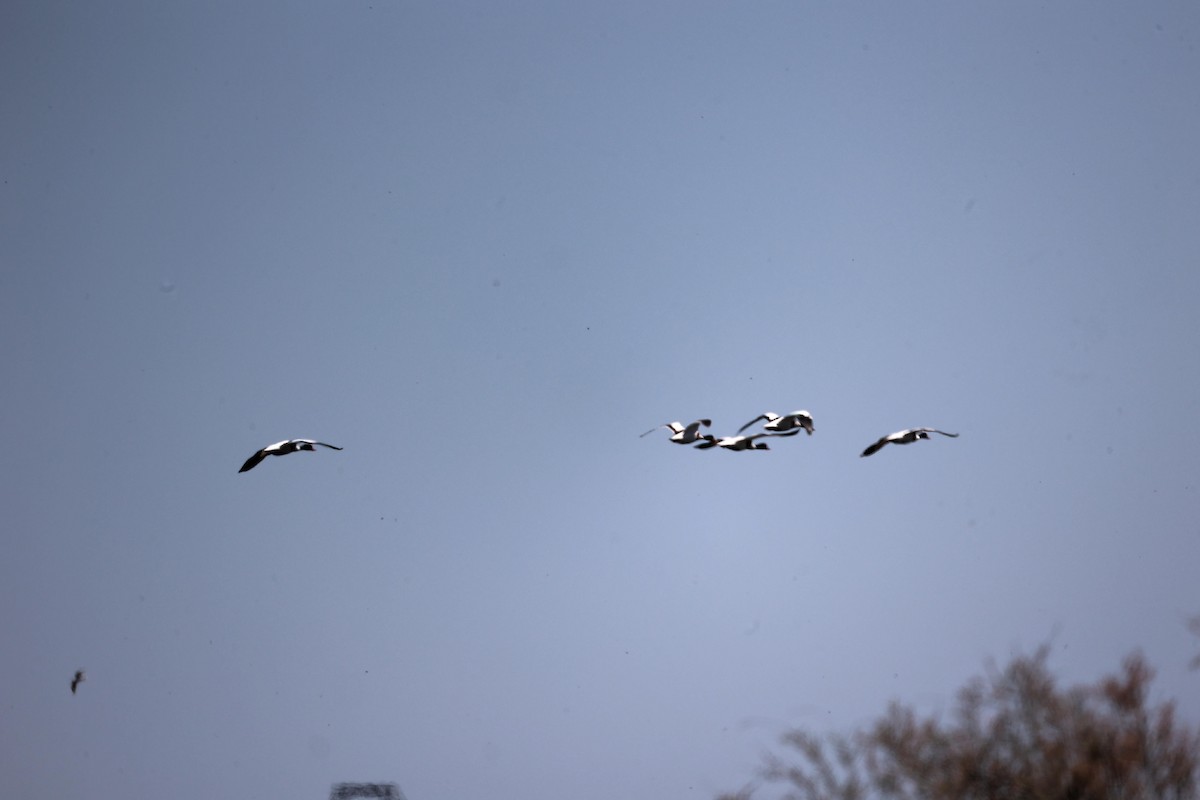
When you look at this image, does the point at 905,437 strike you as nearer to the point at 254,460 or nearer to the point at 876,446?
the point at 876,446

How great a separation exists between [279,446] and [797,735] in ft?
72.3

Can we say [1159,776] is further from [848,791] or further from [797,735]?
[797,735]

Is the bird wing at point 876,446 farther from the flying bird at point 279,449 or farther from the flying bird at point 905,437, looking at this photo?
the flying bird at point 279,449

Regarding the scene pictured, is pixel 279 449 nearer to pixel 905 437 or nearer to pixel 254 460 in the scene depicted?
pixel 254 460

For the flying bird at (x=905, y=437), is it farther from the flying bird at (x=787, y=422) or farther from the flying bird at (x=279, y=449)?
the flying bird at (x=279, y=449)

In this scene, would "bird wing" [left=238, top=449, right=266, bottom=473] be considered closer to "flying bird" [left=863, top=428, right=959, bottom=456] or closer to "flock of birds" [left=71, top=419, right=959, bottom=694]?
"flock of birds" [left=71, top=419, right=959, bottom=694]

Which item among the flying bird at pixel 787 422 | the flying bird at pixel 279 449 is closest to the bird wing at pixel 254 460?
the flying bird at pixel 279 449

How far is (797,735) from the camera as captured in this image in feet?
117

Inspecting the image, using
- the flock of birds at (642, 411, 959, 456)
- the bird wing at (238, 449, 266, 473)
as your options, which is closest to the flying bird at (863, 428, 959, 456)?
the flock of birds at (642, 411, 959, 456)

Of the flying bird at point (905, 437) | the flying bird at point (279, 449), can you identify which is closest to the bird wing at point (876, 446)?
the flying bird at point (905, 437)

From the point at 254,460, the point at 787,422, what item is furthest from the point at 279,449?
the point at 787,422

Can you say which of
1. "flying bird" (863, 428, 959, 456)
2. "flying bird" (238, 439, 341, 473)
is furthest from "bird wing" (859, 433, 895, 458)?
"flying bird" (238, 439, 341, 473)

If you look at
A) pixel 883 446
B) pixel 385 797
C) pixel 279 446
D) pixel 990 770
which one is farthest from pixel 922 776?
pixel 385 797

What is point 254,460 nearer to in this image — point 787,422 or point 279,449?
point 279,449
